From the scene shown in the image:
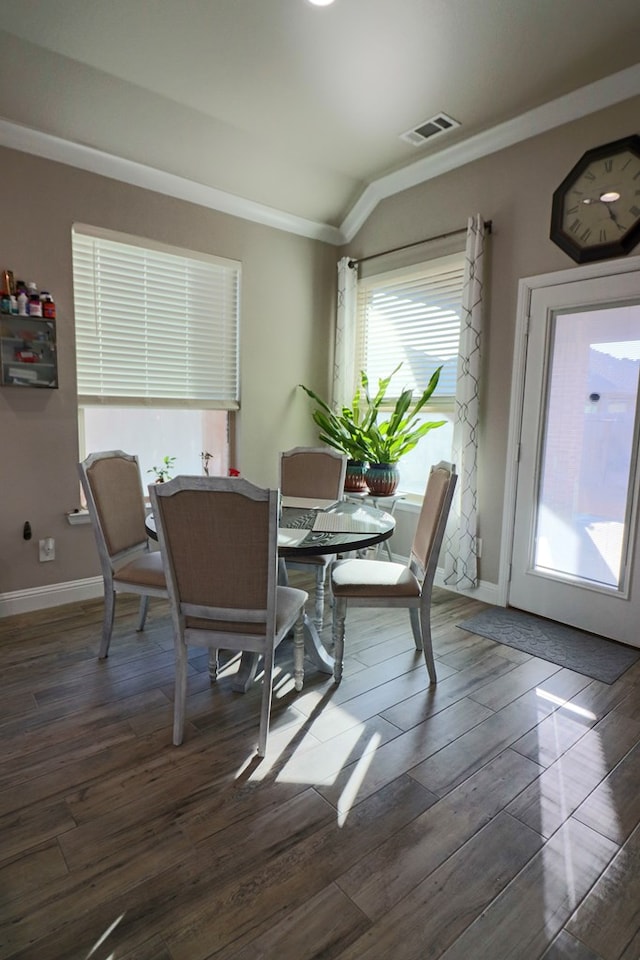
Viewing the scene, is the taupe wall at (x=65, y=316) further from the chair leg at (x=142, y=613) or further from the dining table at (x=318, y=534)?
the dining table at (x=318, y=534)

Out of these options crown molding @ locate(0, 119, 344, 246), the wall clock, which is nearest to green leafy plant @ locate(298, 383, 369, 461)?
crown molding @ locate(0, 119, 344, 246)

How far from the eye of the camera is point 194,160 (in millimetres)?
3406

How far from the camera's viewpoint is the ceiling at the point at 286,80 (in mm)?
2393

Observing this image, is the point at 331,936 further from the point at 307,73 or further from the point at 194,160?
the point at 194,160

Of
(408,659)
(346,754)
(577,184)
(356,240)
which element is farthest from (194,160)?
(346,754)

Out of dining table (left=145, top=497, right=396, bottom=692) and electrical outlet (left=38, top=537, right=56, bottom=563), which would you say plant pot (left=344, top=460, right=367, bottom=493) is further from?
electrical outlet (left=38, top=537, right=56, bottom=563)

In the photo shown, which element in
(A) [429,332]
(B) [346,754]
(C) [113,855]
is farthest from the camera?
(A) [429,332]

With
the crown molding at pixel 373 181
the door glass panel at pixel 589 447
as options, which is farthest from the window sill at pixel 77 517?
the door glass panel at pixel 589 447

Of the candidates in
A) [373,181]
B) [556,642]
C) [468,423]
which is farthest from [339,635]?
[373,181]

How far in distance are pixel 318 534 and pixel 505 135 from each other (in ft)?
8.96

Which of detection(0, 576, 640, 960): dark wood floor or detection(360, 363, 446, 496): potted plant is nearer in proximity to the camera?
detection(0, 576, 640, 960): dark wood floor

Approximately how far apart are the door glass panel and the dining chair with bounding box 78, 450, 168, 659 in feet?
7.48

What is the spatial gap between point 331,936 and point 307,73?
3.61 m

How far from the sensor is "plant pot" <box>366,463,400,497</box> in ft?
12.1
